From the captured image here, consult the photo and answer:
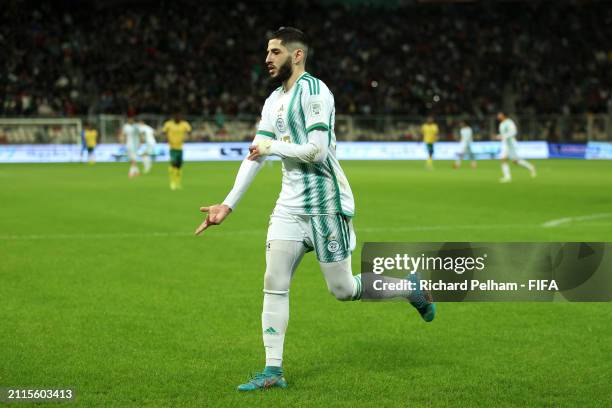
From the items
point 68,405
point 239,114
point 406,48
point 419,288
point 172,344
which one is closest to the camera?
point 68,405

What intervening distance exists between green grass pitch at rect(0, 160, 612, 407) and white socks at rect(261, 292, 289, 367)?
229 millimetres

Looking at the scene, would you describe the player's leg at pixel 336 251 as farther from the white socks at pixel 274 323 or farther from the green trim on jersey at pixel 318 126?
the green trim on jersey at pixel 318 126

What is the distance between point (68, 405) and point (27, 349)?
1667 mm

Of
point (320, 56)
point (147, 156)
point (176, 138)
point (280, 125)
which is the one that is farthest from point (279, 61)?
point (320, 56)

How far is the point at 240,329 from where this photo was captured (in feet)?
25.8

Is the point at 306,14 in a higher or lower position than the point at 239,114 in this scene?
higher

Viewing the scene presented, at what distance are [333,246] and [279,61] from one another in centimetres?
122

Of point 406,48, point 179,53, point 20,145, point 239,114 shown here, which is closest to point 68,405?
point 20,145

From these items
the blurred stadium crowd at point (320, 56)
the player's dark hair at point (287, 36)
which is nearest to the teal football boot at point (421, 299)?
the player's dark hair at point (287, 36)

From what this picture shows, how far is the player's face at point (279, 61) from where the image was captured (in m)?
5.87

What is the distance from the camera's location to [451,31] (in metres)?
55.5

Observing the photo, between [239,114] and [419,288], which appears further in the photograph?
[239,114]

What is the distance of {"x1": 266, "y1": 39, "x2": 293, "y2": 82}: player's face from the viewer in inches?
231

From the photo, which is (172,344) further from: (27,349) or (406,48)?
(406,48)
